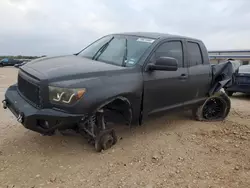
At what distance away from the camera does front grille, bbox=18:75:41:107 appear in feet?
13.4

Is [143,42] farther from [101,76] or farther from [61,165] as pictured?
[61,165]

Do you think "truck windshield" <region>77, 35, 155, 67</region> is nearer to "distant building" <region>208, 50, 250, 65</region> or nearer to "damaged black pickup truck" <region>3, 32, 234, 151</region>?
Result: "damaged black pickup truck" <region>3, 32, 234, 151</region>

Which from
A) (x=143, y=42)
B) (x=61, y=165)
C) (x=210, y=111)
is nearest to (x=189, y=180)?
A: (x=61, y=165)

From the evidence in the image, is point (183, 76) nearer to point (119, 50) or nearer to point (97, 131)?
point (119, 50)

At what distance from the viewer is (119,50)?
17.1 ft

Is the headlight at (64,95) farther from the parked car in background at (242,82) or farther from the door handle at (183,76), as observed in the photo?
the parked car in background at (242,82)

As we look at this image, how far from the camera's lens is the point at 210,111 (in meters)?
6.71

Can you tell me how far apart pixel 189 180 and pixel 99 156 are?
4.39 feet

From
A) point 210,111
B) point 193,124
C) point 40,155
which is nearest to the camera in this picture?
point 40,155

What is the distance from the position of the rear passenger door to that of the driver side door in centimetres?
19

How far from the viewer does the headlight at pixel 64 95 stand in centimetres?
393

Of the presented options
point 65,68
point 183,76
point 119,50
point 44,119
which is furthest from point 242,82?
point 44,119

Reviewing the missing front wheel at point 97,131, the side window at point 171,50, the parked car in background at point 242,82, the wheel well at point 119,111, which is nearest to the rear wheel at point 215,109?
the side window at point 171,50

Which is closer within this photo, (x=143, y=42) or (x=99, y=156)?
(x=99, y=156)
